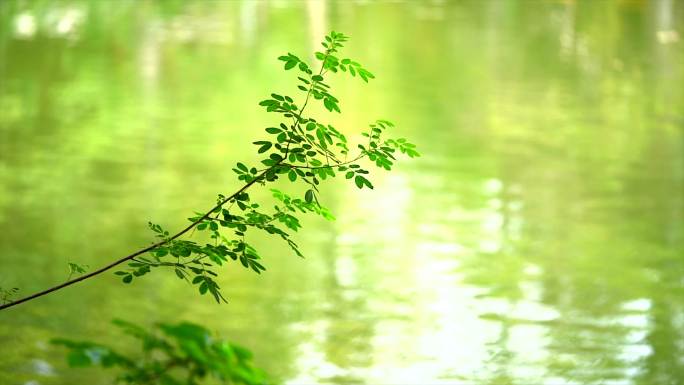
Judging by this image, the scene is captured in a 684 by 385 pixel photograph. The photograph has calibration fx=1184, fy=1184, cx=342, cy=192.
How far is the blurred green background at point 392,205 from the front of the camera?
4.28 metres

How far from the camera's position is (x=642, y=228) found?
5.88 m

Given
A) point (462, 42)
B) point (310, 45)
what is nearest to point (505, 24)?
point (462, 42)

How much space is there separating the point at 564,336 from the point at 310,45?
276 inches

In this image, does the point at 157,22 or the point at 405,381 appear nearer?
the point at 405,381

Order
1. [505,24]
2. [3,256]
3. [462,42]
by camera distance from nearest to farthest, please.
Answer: [3,256] < [462,42] < [505,24]

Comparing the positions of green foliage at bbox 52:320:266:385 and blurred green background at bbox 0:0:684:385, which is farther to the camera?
blurred green background at bbox 0:0:684:385

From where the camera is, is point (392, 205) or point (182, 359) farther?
point (392, 205)

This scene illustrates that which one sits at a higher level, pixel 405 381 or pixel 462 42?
pixel 462 42

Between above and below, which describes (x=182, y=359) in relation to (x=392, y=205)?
below

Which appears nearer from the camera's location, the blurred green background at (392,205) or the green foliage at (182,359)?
the green foliage at (182,359)

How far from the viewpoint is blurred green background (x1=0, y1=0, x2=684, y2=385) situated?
14.0ft

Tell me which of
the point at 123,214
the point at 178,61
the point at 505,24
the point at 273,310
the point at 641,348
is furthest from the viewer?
the point at 505,24

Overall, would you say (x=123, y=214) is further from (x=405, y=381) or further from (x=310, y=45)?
(x=310, y=45)

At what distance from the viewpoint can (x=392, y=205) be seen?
6230 millimetres
